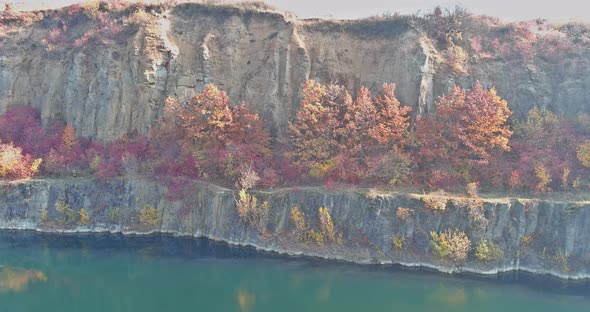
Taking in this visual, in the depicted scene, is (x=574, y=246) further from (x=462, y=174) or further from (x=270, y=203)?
(x=270, y=203)

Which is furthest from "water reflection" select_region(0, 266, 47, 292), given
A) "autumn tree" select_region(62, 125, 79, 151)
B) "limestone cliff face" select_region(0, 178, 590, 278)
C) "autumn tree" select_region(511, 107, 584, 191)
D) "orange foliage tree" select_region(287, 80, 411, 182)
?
"autumn tree" select_region(511, 107, 584, 191)

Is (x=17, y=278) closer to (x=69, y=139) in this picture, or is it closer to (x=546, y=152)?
(x=69, y=139)

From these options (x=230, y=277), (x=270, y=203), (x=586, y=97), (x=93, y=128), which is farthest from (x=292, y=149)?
(x=586, y=97)

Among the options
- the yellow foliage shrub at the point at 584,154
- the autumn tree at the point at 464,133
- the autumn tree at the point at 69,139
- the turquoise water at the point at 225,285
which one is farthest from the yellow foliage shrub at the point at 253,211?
the yellow foliage shrub at the point at 584,154

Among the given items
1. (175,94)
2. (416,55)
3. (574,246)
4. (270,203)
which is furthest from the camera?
(175,94)

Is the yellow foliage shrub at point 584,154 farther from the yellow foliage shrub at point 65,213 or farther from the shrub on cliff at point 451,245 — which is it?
the yellow foliage shrub at point 65,213

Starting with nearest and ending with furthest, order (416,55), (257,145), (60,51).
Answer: (257,145) → (416,55) → (60,51)

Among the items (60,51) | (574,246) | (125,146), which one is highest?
(60,51)
